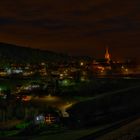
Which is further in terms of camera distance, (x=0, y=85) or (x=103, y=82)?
(x=0, y=85)

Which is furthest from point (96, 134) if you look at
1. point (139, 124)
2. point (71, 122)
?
point (71, 122)

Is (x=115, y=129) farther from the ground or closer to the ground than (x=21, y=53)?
closer to the ground

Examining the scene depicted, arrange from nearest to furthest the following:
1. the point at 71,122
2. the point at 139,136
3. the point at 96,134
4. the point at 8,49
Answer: the point at 139,136
the point at 96,134
the point at 71,122
the point at 8,49

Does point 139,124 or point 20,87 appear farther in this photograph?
point 20,87

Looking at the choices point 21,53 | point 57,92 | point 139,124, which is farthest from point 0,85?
point 21,53

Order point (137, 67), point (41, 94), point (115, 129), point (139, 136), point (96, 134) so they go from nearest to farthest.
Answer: point (139, 136)
point (96, 134)
point (115, 129)
point (41, 94)
point (137, 67)

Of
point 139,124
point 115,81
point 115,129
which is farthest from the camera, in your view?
point 115,81

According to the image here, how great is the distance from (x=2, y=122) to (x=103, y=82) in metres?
34.1

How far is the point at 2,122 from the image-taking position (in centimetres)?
2886

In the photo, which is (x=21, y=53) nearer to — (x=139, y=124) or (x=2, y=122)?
(x=2, y=122)

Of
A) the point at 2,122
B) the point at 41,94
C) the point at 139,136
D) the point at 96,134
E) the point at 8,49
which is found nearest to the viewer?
the point at 139,136

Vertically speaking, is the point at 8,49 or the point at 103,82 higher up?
the point at 8,49

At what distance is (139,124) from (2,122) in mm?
14145

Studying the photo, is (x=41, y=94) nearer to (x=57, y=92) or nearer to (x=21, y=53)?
(x=57, y=92)
